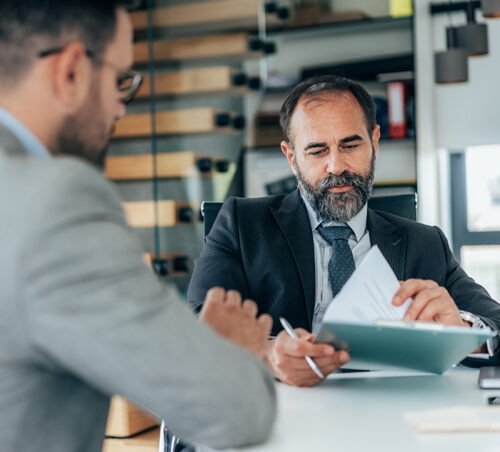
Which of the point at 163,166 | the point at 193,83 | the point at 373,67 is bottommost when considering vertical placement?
the point at 163,166

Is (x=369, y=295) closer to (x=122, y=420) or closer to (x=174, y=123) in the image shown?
(x=122, y=420)

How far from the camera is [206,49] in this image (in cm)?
398

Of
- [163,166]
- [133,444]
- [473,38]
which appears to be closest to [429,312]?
[133,444]

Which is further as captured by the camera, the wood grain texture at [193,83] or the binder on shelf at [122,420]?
the wood grain texture at [193,83]

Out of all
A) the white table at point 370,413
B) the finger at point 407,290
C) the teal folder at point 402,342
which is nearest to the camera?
the white table at point 370,413

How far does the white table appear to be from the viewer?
3.23 feet

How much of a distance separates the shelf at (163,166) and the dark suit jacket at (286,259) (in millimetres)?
1577

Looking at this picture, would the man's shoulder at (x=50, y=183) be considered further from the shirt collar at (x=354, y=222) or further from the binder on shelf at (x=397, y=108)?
the binder on shelf at (x=397, y=108)

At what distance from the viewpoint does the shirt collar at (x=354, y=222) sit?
200cm

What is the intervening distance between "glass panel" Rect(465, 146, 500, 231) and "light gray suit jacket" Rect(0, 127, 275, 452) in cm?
419

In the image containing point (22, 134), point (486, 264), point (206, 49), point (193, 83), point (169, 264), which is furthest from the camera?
point (486, 264)

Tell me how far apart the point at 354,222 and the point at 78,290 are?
1.37 meters

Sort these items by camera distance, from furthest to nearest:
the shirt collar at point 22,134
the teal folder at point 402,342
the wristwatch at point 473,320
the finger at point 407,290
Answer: the wristwatch at point 473,320, the finger at point 407,290, the teal folder at point 402,342, the shirt collar at point 22,134

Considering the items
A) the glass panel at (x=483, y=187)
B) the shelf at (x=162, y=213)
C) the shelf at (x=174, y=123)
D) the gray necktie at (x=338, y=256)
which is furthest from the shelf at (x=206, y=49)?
the gray necktie at (x=338, y=256)
